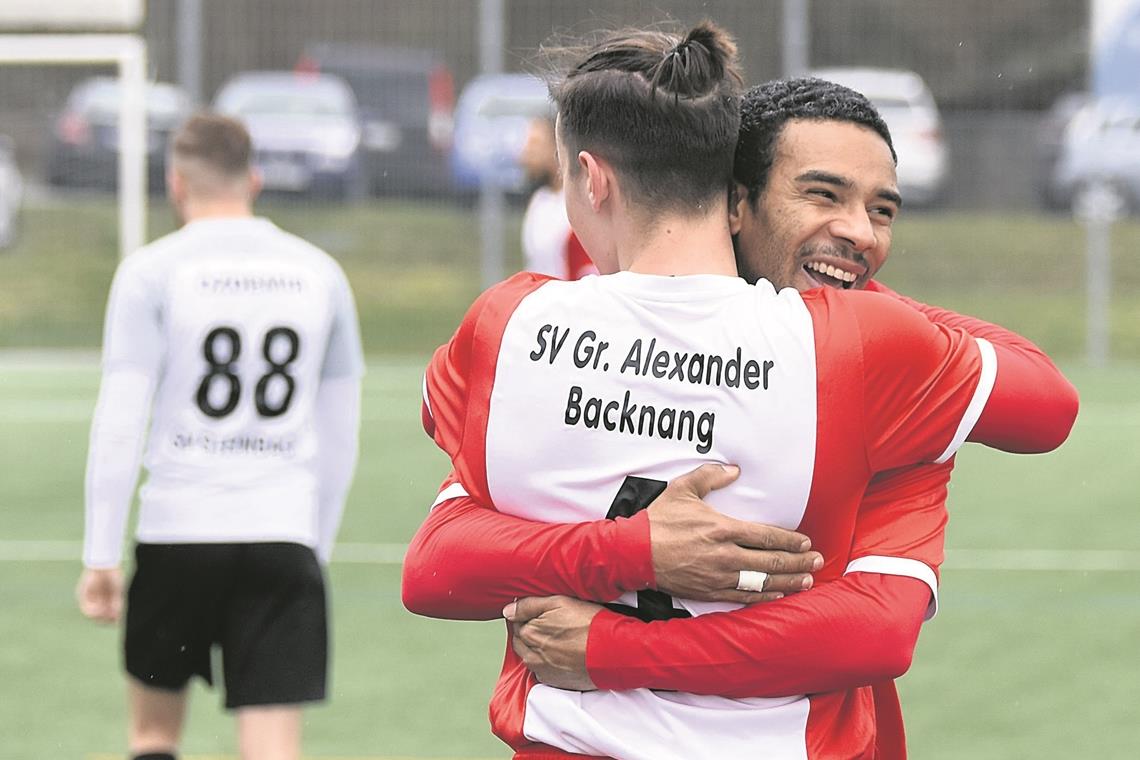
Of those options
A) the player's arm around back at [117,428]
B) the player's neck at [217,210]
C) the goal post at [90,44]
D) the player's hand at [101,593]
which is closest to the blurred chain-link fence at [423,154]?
the goal post at [90,44]

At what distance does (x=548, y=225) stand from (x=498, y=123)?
8.37 m

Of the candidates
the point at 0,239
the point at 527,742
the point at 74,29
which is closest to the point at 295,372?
the point at 527,742

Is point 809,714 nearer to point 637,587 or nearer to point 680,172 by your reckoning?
point 637,587

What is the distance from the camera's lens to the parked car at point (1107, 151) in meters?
16.9

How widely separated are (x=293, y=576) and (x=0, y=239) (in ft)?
46.2

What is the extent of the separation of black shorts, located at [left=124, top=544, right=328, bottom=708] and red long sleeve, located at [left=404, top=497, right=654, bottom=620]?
2221 mm

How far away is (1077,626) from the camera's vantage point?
691cm

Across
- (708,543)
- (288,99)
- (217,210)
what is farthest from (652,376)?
(288,99)

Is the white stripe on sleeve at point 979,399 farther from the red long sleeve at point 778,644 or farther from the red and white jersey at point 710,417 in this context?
the red long sleeve at point 778,644

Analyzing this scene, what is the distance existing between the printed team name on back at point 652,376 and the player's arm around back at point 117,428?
245 cm

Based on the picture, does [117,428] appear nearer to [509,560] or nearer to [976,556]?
[509,560]

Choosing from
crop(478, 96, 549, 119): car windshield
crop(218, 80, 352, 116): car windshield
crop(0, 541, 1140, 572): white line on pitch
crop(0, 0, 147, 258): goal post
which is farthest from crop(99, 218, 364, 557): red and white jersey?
crop(218, 80, 352, 116): car windshield

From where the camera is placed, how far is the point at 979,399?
210 centimetres

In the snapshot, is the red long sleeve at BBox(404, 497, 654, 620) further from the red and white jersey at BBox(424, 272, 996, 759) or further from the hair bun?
the hair bun
